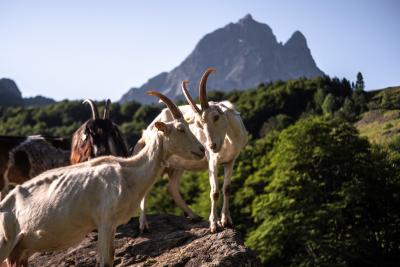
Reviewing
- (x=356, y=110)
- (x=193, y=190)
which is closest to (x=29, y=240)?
(x=356, y=110)

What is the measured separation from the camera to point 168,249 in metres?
11.6

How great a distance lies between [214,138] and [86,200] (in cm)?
357

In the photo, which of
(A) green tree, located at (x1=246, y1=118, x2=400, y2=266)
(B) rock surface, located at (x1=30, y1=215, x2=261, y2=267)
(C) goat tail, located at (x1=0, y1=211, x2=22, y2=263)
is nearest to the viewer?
(C) goat tail, located at (x1=0, y1=211, x2=22, y2=263)

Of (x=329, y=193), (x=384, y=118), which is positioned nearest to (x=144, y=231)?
(x=384, y=118)

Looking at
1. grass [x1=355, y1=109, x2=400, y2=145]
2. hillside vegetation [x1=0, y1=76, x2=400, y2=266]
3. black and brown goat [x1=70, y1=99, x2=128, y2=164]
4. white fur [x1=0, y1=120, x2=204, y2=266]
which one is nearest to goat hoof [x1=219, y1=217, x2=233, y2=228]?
black and brown goat [x1=70, y1=99, x2=128, y2=164]

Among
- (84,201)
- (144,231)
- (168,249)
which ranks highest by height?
(84,201)

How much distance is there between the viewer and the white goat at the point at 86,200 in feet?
28.6

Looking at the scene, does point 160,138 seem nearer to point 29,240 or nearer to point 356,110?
point 29,240

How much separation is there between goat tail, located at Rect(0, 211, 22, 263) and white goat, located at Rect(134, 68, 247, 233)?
3.64 m

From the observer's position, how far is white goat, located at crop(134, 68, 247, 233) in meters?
11.8

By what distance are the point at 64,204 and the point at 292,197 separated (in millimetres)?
31057

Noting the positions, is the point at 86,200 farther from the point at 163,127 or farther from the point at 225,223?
the point at 225,223

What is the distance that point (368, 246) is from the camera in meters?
38.0

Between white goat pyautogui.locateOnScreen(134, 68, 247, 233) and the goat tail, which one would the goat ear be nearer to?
white goat pyautogui.locateOnScreen(134, 68, 247, 233)
